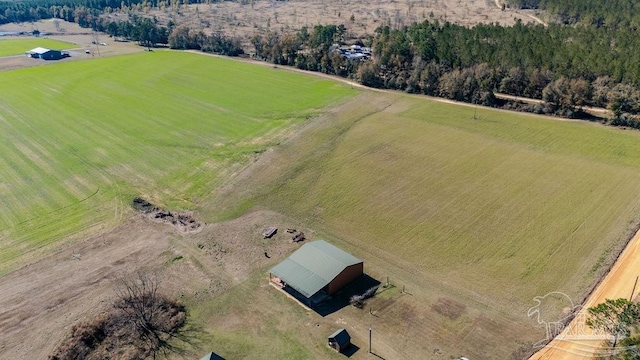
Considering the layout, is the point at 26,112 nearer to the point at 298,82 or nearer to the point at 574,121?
the point at 298,82

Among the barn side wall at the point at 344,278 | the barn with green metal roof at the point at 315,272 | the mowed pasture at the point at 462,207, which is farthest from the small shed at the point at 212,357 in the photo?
the barn side wall at the point at 344,278

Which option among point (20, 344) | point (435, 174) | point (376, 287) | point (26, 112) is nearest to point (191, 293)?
point (20, 344)

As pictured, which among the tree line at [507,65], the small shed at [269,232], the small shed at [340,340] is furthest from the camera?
the tree line at [507,65]

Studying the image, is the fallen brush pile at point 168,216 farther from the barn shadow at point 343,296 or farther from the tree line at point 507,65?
the tree line at point 507,65

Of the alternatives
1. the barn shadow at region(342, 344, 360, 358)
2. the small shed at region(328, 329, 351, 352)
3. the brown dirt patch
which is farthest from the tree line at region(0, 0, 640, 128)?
the small shed at region(328, 329, 351, 352)

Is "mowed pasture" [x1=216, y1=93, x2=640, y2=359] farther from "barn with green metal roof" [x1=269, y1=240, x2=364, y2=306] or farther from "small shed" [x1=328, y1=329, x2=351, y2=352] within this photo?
"barn with green metal roof" [x1=269, y1=240, x2=364, y2=306]

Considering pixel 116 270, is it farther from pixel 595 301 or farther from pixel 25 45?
pixel 25 45
